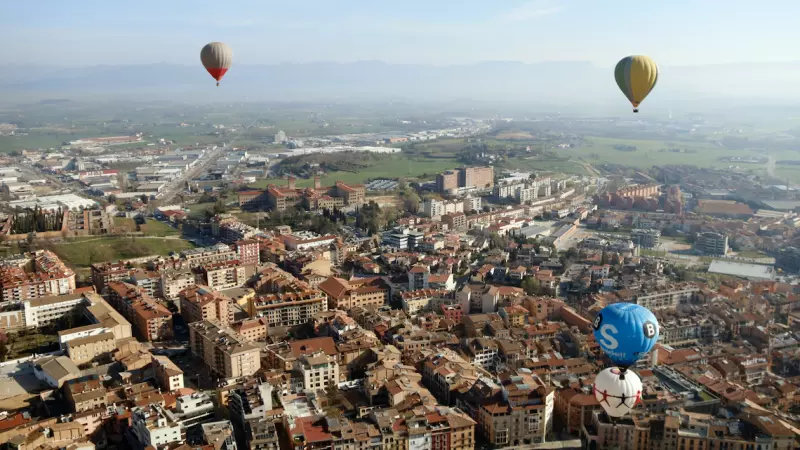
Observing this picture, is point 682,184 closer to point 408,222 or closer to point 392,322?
point 408,222

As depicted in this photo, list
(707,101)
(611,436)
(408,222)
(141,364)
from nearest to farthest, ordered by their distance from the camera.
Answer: (611,436), (141,364), (408,222), (707,101)

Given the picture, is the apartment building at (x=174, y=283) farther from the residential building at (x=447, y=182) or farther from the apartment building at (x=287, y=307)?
the residential building at (x=447, y=182)

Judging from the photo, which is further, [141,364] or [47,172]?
[47,172]

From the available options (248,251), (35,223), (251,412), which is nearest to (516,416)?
(251,412)

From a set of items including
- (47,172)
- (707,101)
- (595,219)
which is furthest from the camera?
(707,101)

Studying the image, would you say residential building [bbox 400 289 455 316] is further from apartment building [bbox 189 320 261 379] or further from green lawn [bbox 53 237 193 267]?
green lawn [bbox 53 237 193 267]

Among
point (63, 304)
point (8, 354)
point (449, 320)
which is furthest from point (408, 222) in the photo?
point (8, 354)

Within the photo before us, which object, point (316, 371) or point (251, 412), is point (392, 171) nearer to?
point (316, 371)
